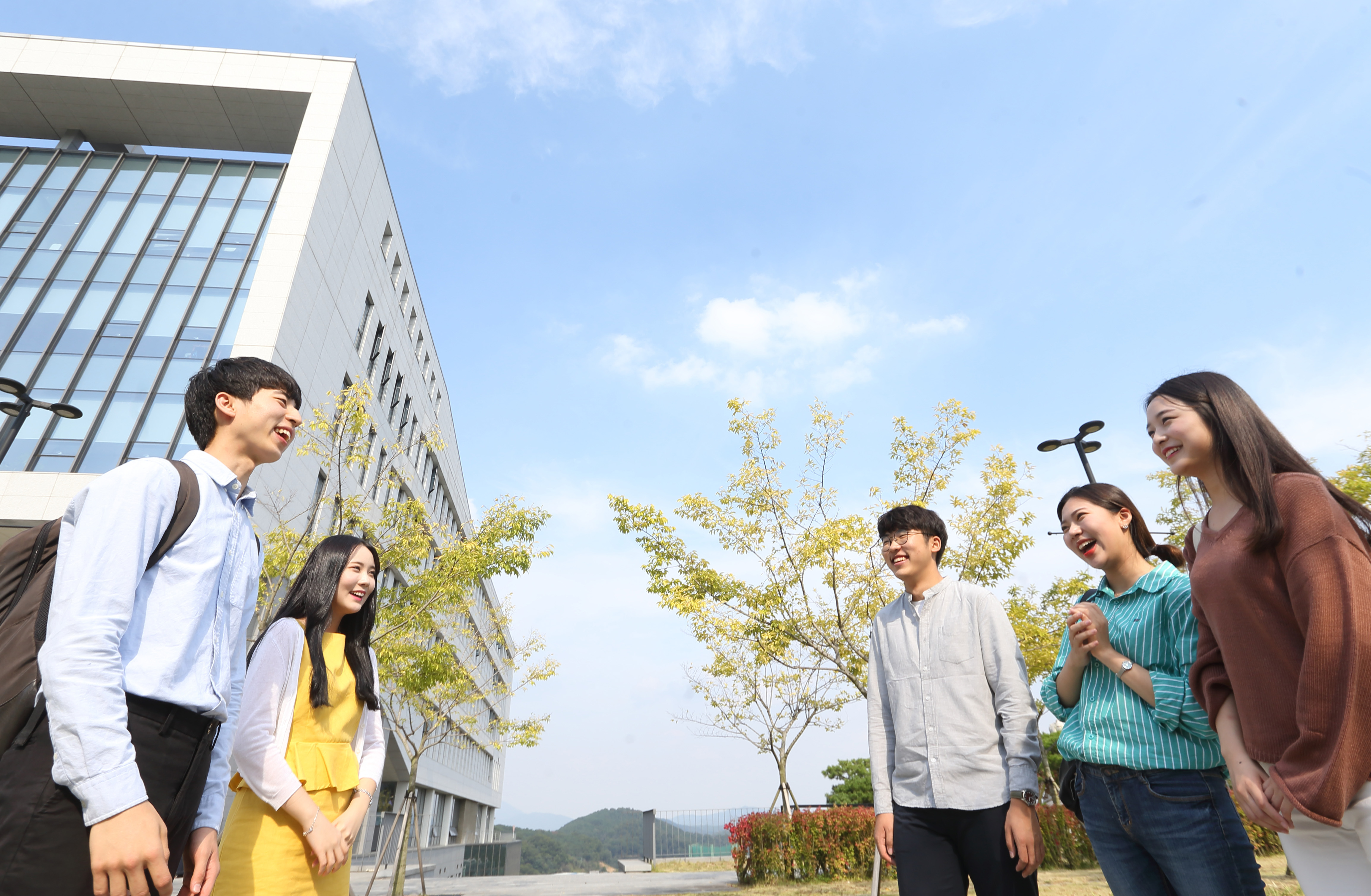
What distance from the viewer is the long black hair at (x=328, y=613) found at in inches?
111

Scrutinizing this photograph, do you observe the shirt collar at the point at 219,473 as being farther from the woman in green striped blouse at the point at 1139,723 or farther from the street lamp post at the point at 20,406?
the street lamp post at the point at 20,406

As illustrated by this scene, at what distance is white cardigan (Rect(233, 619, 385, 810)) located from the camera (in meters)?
2.39

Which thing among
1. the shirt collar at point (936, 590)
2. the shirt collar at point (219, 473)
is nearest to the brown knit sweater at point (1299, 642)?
the shirt collar at point (936, 590)

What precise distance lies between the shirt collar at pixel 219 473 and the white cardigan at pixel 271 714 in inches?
29.7

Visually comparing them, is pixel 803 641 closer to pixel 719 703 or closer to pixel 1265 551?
pixel 1265 551

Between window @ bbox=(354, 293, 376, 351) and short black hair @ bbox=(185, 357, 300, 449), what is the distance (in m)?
23.5

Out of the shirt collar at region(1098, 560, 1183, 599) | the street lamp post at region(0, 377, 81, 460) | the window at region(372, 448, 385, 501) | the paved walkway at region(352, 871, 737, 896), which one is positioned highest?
the window at region(372, 448, 385, 501)

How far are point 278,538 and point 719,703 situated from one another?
41.0ft

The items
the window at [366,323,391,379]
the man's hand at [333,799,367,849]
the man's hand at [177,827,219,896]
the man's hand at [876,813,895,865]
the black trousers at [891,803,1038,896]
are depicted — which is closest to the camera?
the man's hand at [177,827,219,896]

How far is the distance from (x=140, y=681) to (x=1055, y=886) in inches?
441

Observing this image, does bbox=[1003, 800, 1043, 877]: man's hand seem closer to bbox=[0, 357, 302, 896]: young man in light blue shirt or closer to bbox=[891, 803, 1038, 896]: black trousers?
bbox=[891, 803, 1038, 896]: black trousers

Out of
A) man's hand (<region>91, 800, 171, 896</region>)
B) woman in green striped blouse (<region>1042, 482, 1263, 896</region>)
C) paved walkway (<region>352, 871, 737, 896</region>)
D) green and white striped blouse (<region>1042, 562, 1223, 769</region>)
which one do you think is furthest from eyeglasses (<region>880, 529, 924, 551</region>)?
paved walkway (<region>352, 871, 737, 896</region>)

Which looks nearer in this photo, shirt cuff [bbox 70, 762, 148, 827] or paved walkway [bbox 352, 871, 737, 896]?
shirt cuff [bbox 70, 762, 148, 827]

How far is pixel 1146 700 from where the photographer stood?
2.47 metres
